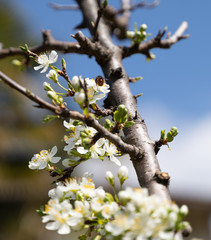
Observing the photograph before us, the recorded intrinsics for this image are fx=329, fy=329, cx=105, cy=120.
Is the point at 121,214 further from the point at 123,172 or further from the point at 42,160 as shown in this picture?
the point at 42,160

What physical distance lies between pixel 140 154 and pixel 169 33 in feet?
2.84

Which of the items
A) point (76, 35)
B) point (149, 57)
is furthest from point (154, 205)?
point (149, 57)

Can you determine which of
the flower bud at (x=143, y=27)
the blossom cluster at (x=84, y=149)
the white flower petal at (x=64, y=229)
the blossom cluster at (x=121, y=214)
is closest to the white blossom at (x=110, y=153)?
the blossom cluster at (x=84, y=149)

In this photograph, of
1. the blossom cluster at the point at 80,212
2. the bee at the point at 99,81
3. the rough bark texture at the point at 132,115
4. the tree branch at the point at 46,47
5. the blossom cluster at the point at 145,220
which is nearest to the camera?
the blossom cluster at the point at 145,220

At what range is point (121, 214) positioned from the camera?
0.67m

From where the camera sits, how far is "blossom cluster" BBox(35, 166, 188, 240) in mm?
635

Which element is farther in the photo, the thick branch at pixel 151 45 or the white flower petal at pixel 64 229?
the thick branch at pixel 151 45

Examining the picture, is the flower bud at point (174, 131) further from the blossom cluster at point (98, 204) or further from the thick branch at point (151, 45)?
the thick branch at point (151, 45)

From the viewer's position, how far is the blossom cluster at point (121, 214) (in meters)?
0.63

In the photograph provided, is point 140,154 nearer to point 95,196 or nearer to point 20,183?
point 95,196

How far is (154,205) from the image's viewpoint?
657 millimetres

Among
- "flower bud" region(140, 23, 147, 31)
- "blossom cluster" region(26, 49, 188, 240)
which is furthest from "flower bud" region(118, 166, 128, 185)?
"flower bud" region(140, 23, 147, 31)

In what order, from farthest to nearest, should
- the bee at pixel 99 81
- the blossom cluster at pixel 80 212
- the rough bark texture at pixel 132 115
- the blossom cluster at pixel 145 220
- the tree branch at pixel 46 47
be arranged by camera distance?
the tree branch at pixel 46 47, the bee at pixel 99 81, the rough bark texture at pixel 132 115, the blossom cluster at pixel 80 212, the blossom cluster at pixel 145 220

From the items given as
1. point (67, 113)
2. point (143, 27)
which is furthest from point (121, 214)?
point (143, 27)
